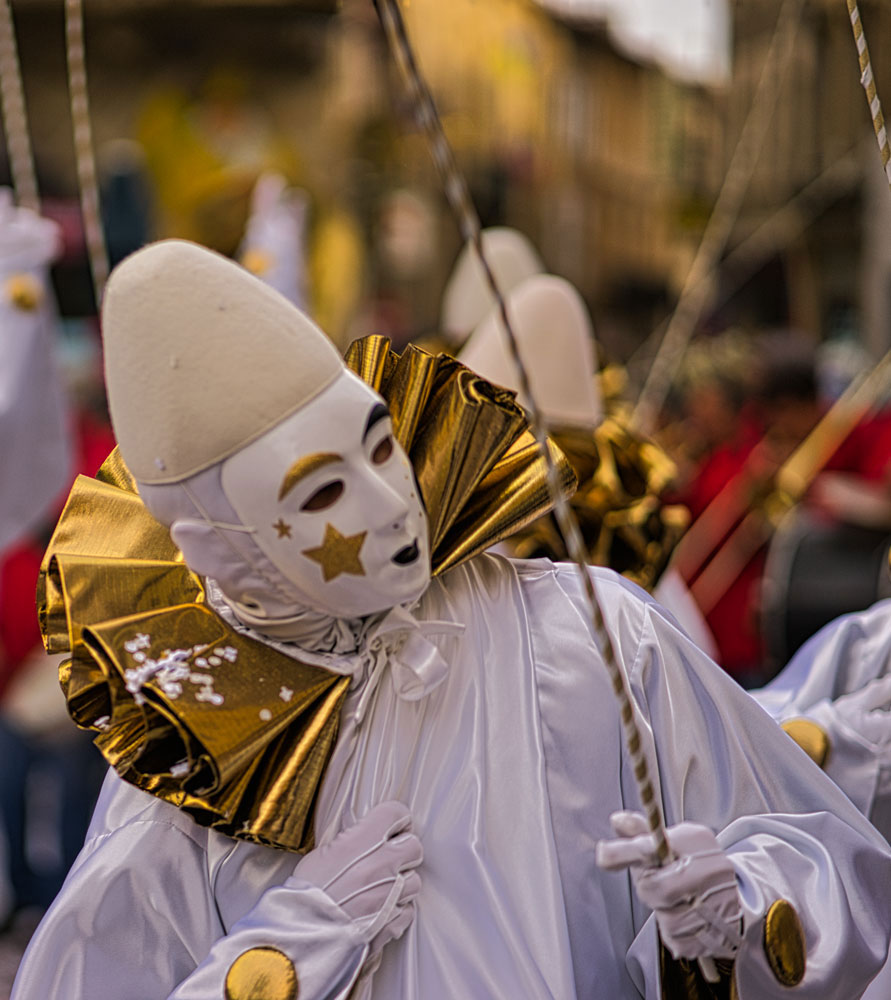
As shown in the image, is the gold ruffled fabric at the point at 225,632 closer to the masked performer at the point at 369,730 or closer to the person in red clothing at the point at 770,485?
the masked performer at the point at 369,730

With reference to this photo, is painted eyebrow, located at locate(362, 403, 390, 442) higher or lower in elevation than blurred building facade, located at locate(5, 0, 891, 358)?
higher

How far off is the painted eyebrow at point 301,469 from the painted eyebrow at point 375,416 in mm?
62

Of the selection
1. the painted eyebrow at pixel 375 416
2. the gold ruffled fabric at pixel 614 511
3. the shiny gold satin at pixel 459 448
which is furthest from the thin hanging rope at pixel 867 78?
the gold ruffled fabric at pixel 614 511

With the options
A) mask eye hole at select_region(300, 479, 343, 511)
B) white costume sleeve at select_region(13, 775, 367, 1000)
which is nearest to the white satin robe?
white costume sleeve at select_region(13, 775, 367, 1000)

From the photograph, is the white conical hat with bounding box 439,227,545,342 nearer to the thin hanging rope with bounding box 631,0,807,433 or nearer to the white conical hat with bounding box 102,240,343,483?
the thin hanging rope with bounding box 631,0,807,433

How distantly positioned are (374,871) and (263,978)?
0.56 feet

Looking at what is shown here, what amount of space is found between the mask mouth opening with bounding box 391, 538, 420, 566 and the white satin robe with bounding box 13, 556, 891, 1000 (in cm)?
17

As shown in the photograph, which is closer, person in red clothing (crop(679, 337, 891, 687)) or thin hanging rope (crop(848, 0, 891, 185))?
thin hanging rope (crop(848, 0, 891, 185))

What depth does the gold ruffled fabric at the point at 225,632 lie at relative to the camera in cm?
192

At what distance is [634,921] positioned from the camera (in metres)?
2.01

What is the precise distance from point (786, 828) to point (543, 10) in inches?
1111

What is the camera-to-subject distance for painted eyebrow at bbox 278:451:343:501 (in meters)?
1.85

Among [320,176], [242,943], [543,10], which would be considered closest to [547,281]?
[242,943]

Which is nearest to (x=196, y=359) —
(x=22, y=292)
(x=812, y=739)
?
(x=812, y=739)
